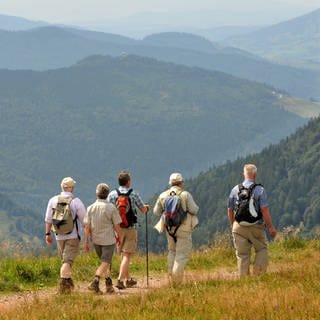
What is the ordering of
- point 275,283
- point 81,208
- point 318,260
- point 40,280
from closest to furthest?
point 275,283 < point 81,208 < point 40,280 < point 318,260

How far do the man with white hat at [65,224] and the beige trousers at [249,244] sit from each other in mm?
2316

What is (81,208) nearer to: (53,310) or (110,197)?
(110,197)

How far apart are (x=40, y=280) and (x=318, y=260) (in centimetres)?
485

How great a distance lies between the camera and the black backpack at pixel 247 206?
10789 mm

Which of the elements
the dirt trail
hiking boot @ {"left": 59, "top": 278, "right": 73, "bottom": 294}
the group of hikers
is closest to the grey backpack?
the group of hikers

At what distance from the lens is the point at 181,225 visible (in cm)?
1096

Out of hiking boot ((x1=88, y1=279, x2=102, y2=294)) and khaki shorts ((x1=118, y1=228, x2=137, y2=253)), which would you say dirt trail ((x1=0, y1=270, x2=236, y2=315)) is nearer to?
hiking boot ((x1=88, y1=279, x2=102, y2=294))

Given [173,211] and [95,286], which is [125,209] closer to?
[173,211]

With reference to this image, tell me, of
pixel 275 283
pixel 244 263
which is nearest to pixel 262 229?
pixel 244 263

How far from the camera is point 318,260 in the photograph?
13.2 meters

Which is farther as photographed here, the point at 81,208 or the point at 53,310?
the point at 81,208

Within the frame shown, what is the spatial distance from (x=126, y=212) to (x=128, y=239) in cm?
57

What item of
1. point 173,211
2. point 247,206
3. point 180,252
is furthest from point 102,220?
point 247,206

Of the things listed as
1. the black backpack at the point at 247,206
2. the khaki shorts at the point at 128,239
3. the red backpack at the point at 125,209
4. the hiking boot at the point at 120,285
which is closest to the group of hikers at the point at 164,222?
the black backpack at the point at 247,206
